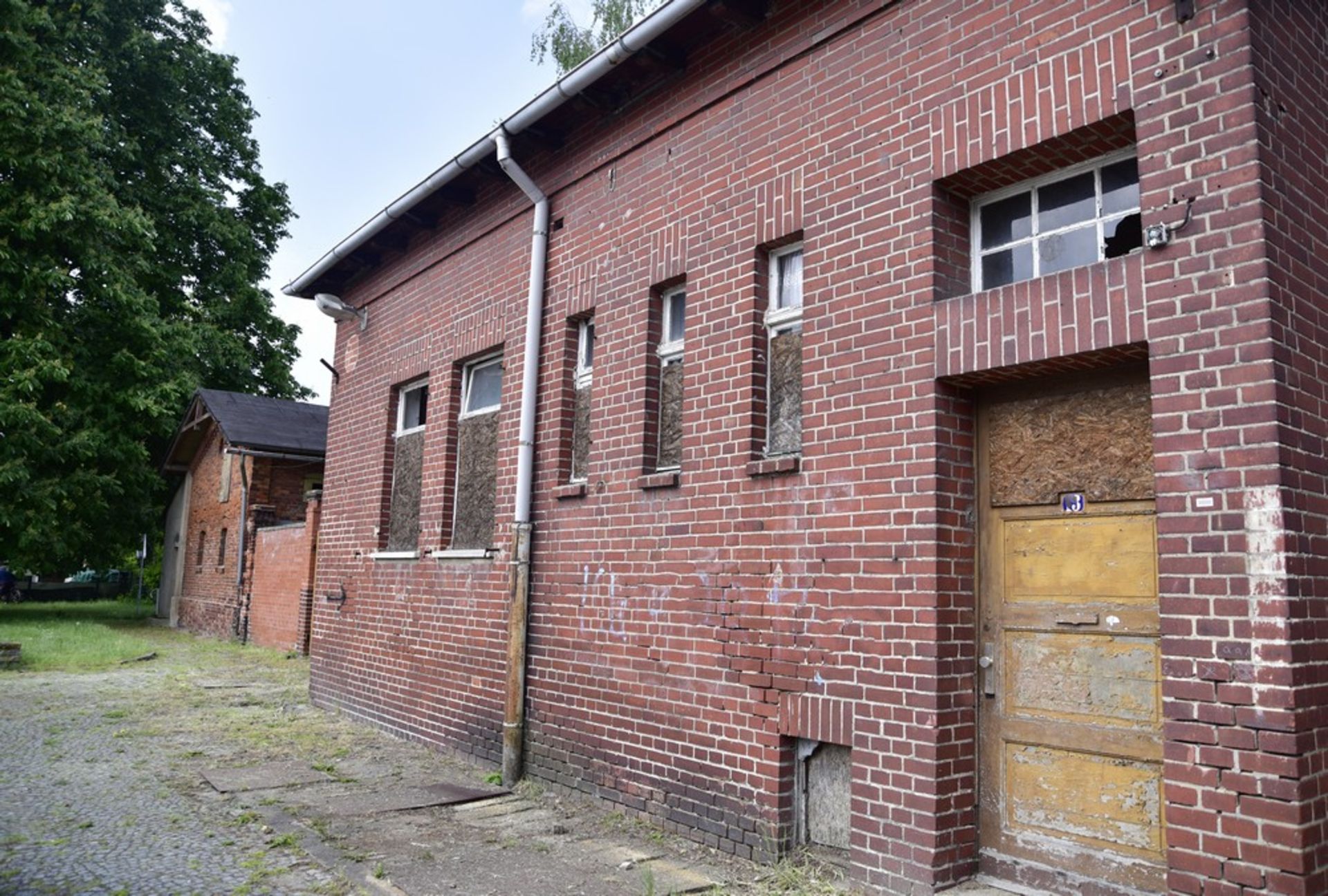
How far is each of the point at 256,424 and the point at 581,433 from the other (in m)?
17.9

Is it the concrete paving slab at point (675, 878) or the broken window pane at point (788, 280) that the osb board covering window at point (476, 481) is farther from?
the concrete paving slab at point (675, 878)

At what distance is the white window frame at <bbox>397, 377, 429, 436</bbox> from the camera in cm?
1016

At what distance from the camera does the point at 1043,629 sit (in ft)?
15.2

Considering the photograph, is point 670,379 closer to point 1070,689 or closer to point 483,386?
point 483,386

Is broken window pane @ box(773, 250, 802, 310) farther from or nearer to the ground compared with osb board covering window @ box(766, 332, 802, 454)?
farther from the ground

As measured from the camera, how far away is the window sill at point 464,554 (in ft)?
27.3

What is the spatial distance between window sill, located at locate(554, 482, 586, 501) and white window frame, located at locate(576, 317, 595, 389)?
81cm

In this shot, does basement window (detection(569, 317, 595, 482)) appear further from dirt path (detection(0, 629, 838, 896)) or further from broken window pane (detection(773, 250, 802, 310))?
dirt path (detection(0, 629, 838, 896))

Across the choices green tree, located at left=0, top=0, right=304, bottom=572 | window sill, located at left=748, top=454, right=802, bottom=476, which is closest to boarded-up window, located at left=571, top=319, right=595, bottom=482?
window sill, located at left=748, top=454, right=802, bottom=476

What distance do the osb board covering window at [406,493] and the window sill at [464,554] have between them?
74 cm

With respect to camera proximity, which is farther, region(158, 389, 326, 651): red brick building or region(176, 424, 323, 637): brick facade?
region(176, 424, 323, 637): brick facade

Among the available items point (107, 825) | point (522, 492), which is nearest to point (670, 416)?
point (522, 492)

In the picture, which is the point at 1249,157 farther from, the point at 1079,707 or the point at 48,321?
the point at 48,321

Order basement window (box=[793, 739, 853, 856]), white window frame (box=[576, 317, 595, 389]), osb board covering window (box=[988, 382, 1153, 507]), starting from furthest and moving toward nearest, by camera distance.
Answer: white window frame (box=[576, 317, 595, 389]), basement window (box=[793, 739, 853, 856]), osb board covering window (box=[988, 382, 1153, 507])
